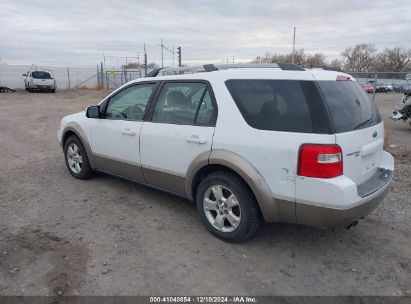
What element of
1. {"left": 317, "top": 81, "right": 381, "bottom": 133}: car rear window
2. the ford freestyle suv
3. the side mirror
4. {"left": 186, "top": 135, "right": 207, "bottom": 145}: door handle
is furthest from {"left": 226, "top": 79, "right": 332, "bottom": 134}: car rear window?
the side mirror

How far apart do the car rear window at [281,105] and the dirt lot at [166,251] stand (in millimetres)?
1243

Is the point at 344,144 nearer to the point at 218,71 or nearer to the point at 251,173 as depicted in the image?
the point at 251,173

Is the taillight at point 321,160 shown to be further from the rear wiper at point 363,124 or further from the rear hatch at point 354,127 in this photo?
the rear wiper at point 363,124

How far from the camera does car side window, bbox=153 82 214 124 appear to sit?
3.65 meters

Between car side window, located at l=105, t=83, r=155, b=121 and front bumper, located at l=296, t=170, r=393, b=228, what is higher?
car side window, located at l=105, t=83, r=155, b=121

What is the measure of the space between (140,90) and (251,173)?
2037 millimetres

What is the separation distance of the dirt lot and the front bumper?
47 centimetres

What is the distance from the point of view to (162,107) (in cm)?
411

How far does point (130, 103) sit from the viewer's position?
4.59 meters

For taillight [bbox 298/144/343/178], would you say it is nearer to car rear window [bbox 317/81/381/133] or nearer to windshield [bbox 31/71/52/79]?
car rear window [bbox 317/81/381/133]

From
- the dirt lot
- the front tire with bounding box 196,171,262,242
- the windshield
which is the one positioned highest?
the windshield

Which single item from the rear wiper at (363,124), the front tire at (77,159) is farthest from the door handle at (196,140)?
Answer: the front tire at (77,159)

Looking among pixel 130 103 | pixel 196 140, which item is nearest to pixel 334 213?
pixel 196 140

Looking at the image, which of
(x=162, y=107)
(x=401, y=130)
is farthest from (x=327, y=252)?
(x=401, y=130)
